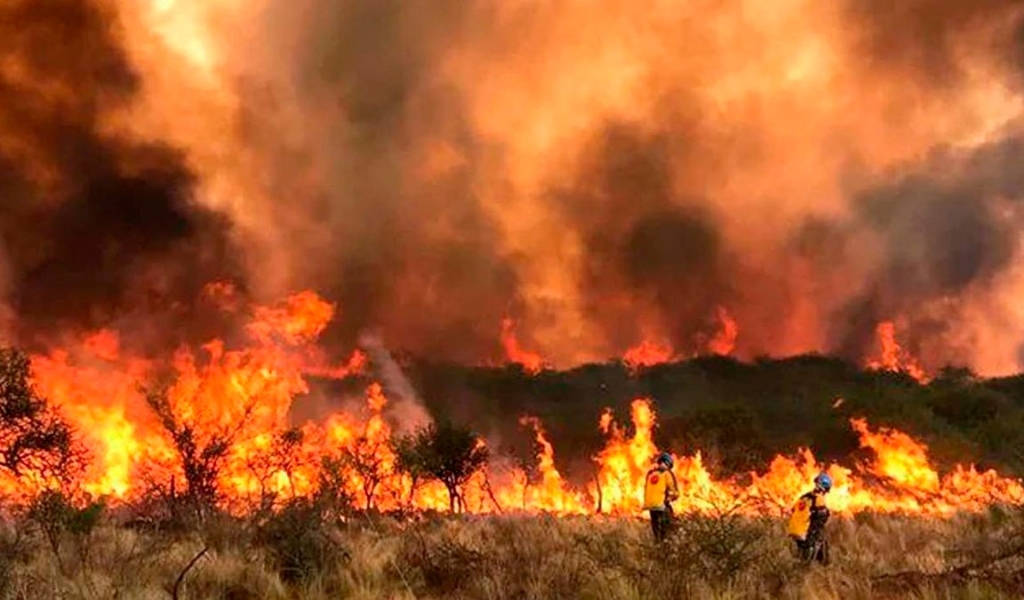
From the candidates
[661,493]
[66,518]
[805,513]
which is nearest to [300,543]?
[66,518]

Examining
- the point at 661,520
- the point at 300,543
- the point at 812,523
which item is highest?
the point at 661,520

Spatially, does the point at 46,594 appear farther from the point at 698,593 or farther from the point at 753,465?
the point at 753,465

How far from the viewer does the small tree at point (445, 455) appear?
42062 millimetres

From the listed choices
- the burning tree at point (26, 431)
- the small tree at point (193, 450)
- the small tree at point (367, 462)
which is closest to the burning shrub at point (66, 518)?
the small tree at point (193, 450)

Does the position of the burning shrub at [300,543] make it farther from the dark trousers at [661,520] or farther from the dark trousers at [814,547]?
the dark trousers at [814,547]

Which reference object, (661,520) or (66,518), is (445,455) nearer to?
(661,520)

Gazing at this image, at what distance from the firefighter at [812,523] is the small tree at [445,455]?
26.7 metres

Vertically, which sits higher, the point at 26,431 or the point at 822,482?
the point at 26,431

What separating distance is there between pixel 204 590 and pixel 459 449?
32.4 m

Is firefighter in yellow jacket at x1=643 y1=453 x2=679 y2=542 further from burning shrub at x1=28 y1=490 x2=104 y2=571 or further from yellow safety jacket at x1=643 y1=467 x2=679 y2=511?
burning shrub at x1=28 y1=490 x2=104 y2=571

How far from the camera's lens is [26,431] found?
28750 mm

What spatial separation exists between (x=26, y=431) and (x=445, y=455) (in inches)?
752

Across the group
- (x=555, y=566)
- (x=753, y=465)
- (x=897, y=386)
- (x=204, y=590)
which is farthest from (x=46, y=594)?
(x=897, y=386)

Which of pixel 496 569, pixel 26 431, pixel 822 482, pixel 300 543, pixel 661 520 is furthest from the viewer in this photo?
pixel 26 431
